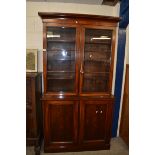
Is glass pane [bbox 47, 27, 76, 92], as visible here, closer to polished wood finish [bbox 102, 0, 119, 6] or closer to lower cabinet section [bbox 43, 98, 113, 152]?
lower cabinet section [bbox 43, 98, 113, 152]

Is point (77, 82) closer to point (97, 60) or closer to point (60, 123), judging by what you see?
point (97, 60)

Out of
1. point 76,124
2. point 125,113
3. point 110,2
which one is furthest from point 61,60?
point 125,113

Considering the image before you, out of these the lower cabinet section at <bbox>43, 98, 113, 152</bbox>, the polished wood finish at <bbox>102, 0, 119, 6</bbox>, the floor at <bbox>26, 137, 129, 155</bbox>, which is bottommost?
the floor at <bbox>26, 137, 129, 155</bbox>

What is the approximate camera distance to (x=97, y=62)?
8.94 feet

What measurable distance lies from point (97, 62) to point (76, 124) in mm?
1034

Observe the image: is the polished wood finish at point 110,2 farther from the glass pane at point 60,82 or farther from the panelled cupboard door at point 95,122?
the panelled cupboard door at point 95,122

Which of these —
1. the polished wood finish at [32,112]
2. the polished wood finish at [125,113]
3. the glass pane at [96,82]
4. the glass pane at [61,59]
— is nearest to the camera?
the polished wood finish at [32,112]

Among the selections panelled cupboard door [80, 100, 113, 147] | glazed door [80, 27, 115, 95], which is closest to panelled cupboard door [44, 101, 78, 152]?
panelled cupboard door [80, 100, 113, 147]

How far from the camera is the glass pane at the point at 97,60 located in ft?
8.49

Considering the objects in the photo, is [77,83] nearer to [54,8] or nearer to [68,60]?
[68,60]

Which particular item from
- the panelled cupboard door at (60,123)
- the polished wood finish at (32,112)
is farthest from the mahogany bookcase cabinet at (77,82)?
the polished wood finish at (32,112)

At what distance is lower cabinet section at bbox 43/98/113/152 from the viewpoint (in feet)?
8.14
